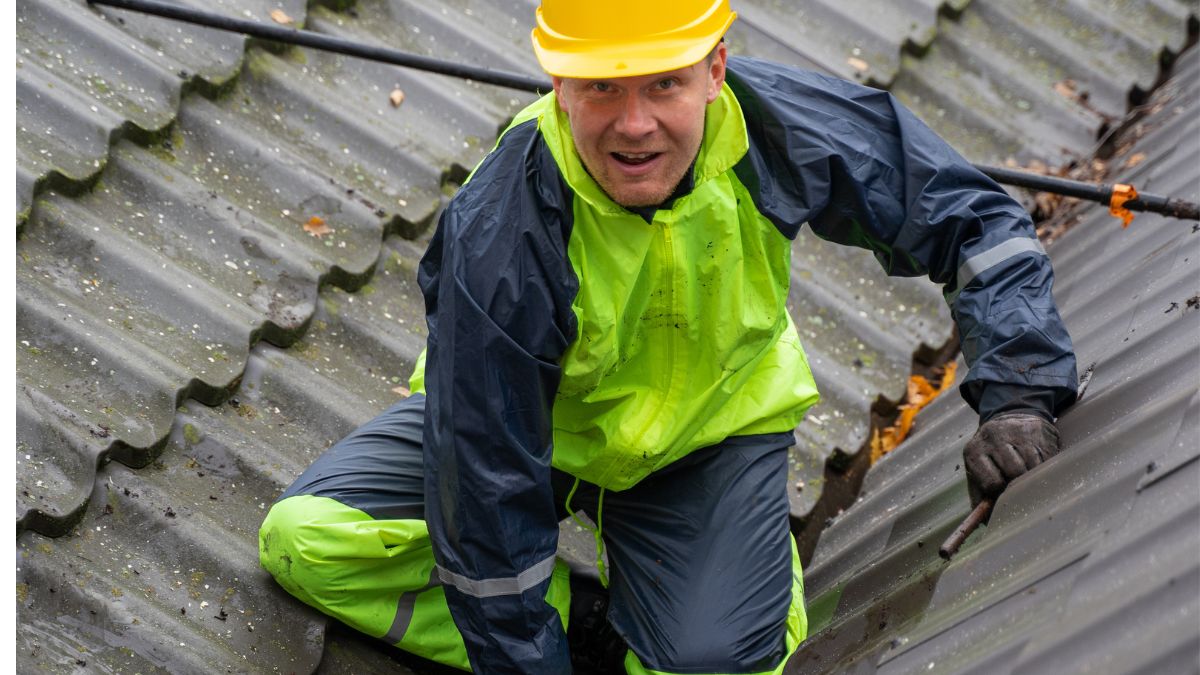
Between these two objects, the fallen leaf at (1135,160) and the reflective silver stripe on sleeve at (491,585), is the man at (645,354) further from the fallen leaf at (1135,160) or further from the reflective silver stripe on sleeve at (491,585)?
the fallen leaf at (1135,160)

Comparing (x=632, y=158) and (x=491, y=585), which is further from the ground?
(x=632, y=158)

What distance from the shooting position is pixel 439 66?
3.71 m

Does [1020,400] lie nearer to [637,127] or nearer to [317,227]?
[637,127]

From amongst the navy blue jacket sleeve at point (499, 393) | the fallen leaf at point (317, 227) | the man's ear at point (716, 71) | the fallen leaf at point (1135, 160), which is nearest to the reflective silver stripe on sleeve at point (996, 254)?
the man's ear at point (716, 71)

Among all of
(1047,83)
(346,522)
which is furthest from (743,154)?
(1047,83)

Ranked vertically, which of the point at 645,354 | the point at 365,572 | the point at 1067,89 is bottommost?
the point at 365,572

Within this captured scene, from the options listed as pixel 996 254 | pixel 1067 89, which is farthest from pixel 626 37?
pixel 1067 89

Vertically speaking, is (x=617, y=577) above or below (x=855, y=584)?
below

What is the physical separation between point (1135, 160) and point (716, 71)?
230 cm

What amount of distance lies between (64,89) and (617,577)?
1.87m

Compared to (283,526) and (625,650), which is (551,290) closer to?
(283,526)

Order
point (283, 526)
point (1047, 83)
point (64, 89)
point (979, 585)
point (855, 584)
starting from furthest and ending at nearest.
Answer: point (1047, 83) < point (64, 89) < point (855, 584) < point (283, 526) < point (979, 585)

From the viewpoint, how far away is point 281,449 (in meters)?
3.09

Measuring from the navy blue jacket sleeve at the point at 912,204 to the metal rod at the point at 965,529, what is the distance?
0.72ft
